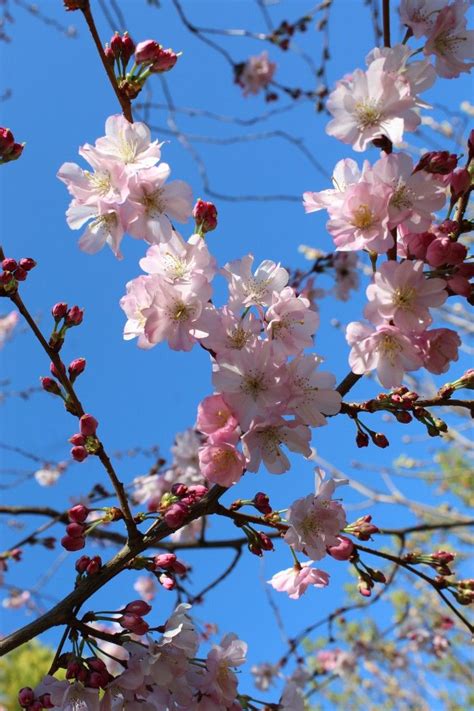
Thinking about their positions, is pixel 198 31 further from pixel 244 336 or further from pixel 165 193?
pixel 244 336

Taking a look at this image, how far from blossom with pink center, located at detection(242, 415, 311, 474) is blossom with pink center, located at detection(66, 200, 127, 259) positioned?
0.55 metres

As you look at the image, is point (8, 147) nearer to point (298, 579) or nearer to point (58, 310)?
point (58, 310)

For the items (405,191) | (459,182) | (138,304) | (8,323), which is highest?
(8,323)

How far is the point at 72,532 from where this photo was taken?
1298mm

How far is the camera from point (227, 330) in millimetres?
1280

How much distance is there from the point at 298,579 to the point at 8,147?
1.26 m

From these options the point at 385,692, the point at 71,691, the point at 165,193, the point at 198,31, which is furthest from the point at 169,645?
the point at 385,692

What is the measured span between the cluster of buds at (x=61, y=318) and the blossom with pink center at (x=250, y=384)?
0.35 metres

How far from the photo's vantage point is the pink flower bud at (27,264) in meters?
1.32

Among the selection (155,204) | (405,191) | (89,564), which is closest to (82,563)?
(89,564)

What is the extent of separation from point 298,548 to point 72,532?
1.65ft

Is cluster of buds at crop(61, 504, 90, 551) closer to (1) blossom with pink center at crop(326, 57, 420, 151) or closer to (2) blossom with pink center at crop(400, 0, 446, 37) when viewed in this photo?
(1) blossom with pink center at crop(326, 57, 420, 151)

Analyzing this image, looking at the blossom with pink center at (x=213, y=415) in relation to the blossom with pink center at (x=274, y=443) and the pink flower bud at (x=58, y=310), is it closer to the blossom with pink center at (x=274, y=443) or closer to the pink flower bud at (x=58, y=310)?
the blossom with pink center at (x=274, y=443)

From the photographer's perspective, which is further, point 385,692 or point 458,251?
point 385,692
